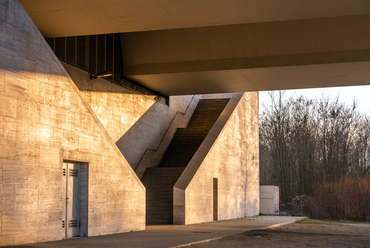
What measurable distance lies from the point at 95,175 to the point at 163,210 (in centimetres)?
752

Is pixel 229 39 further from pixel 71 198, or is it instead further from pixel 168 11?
pixel 71 198

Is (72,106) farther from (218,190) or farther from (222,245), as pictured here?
(218,190)

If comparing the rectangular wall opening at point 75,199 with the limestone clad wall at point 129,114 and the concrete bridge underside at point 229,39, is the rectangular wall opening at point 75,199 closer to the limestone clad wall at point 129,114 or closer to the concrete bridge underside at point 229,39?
the concrete bridge underside at point 229,39

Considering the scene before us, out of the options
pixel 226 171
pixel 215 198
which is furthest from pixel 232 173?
pixel 215 198

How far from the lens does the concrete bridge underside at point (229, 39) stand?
1413cm

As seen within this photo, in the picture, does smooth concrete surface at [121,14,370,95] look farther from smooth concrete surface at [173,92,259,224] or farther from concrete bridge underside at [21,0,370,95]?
smooth concrete surface at [173,92,259,224]

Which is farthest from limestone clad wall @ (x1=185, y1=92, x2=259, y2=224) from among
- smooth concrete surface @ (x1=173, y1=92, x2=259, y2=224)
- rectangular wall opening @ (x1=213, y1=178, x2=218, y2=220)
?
rectangular wall opening @ (x1=213, y1=178, x2=218, y2=220)

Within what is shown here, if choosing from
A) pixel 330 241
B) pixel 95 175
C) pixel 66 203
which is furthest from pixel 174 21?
pixel 330 241

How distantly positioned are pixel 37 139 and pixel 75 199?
2.48 meters

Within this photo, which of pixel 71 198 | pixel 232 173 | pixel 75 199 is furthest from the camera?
pixel 232 173

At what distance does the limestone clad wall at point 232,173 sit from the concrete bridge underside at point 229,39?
303cm

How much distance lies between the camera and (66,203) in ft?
44.8

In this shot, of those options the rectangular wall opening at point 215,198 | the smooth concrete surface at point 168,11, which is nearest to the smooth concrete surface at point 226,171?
the rectangular wall opening at point 215,198

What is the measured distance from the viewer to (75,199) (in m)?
14.0
